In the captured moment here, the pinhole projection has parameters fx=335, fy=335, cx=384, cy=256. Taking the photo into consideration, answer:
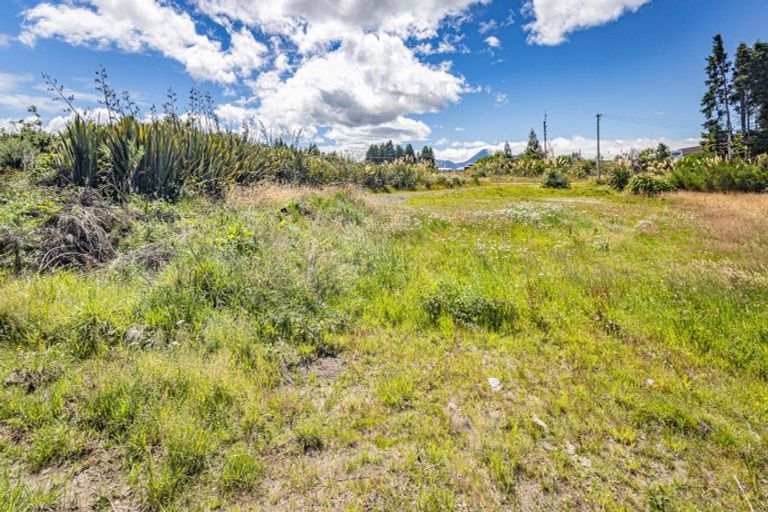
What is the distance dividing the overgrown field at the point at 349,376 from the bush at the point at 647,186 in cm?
1703

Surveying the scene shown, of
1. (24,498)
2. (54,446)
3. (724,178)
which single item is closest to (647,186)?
(724,178)

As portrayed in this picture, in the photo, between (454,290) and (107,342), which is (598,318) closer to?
(454,290)

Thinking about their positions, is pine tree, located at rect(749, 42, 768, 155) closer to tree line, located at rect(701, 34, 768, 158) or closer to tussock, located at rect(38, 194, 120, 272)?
tree line, located at rect(701, 34, 768, 158)

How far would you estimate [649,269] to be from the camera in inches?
244

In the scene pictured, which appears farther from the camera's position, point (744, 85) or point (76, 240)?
point (744, 85)

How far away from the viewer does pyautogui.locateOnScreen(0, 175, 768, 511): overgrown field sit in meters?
2.11

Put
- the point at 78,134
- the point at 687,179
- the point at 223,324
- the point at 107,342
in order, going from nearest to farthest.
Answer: the point at 107,342
the point at 223,324
the point at 78,134
the point at 687,179

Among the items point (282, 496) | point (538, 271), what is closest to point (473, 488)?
point (282, 496)

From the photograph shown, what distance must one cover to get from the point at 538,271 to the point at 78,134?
9.18 meters

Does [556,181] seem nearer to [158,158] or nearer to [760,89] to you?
[158,158]

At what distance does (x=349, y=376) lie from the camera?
10.7 feet

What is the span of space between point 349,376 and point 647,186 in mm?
23620

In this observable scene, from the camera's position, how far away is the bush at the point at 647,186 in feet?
64.6

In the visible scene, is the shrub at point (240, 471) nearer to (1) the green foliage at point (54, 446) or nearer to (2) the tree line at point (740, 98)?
(1) the green foliage at point (54, 446)
